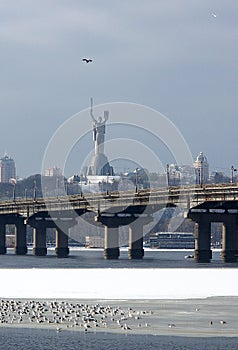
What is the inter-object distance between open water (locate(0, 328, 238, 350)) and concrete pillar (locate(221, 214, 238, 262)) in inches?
A: 4282

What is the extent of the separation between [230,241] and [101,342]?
115 meters

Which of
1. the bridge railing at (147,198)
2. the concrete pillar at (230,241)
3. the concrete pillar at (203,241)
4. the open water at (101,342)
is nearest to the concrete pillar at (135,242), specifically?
the bridge railing at (147,198)

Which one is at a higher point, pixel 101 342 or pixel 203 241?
pixel 203 241

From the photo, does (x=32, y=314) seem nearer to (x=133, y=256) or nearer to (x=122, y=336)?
(x=122, y=336)

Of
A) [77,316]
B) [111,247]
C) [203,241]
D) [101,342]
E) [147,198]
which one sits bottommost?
[101,342]

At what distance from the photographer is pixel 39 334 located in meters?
45.0

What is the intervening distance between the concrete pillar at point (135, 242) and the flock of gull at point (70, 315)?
121m

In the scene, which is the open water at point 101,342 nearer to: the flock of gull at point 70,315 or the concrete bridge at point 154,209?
the flock of gull at point 70,315

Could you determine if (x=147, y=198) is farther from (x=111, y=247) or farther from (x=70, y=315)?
(x=70, y=315)

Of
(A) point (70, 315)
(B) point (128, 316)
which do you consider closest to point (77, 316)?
(A) point (70, 315)

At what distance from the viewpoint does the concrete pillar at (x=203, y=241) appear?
15300 cm

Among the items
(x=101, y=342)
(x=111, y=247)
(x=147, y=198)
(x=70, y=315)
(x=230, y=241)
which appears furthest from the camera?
(x=111, y=247)

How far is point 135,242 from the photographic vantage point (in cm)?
17962

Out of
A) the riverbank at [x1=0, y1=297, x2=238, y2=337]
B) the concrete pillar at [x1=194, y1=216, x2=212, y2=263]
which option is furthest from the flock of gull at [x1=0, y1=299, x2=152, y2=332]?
the concrete pillar at [x1=194, y1=216, x2=212, y2=263]
